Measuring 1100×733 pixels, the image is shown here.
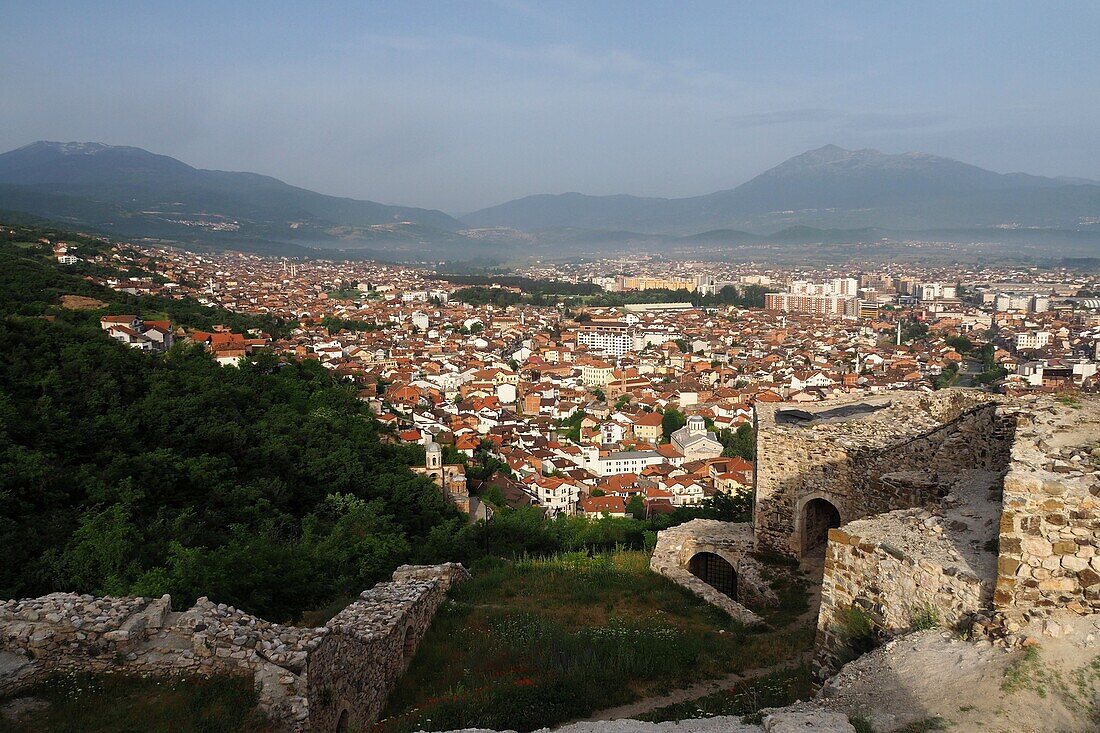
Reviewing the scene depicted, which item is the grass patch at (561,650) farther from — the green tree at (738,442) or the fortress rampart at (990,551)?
the green tree at (738,442)

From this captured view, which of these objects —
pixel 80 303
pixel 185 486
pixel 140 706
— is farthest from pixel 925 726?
pixel 80 303

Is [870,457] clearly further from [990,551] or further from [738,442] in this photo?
[738,442]

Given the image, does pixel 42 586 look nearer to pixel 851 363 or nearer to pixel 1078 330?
pixel 851 363

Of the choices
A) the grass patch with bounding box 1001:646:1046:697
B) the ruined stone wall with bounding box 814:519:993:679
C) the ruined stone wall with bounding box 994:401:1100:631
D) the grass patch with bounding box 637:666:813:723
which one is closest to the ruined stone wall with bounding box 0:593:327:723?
the grass patch with bounding box 637:666:813:723

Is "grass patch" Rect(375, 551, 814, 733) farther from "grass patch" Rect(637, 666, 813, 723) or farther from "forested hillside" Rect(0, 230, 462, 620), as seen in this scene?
"forested hillside" Rect(0, 230, 462, 620)

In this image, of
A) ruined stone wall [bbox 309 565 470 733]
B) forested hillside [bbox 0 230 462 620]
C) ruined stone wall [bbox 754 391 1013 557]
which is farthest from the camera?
forested hillside [bbox 0 230 462 620]

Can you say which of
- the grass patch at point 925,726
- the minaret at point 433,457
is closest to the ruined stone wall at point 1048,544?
the grass patch at point 925,726

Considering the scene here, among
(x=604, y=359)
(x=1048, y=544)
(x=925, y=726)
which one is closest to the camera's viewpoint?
(x=925, y=726)
